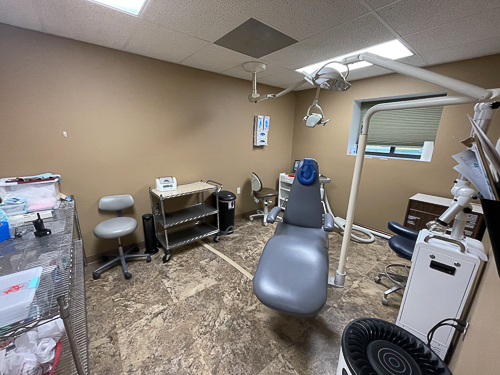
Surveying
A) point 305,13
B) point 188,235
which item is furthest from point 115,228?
point 305,13

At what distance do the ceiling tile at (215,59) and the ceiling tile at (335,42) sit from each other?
1.20ft

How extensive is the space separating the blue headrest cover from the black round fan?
136 cm

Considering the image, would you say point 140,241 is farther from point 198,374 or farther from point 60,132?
point 198,374

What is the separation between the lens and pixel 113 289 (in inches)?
83.0

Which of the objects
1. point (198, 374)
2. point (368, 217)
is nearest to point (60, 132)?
point (198, 374)

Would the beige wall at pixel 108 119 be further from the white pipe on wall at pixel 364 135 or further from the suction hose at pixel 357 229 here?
the white pipe on wall at pixel 364 135

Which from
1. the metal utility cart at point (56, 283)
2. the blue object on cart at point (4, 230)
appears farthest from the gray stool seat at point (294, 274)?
the blue object on cart at point (4, 230)

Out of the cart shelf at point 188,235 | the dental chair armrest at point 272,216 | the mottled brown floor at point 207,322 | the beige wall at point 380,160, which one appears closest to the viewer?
the mottled brown floor at point 207,322

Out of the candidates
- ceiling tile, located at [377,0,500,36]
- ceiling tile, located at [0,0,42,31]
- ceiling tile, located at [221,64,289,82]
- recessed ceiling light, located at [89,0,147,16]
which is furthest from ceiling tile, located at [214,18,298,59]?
ceiling tile, located at [0,0,42,31]

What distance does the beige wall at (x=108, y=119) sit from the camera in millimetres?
1927

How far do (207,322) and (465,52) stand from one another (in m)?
3.73

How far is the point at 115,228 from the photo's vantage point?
224 centimetres

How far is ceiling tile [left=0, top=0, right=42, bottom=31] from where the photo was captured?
4.86 feet

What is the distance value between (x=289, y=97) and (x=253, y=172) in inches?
68.0
